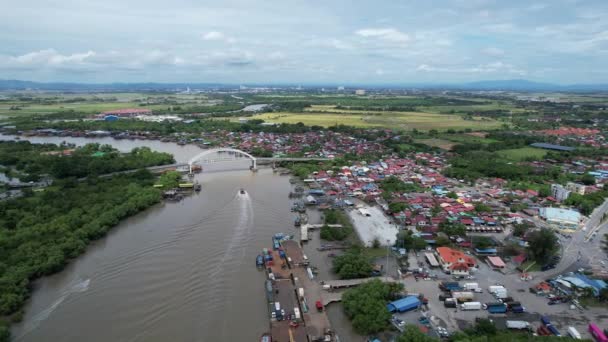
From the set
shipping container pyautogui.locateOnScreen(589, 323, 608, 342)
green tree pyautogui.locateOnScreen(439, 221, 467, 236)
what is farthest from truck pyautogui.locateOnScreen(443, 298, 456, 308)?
green tree pyautogui.locateOnScreen(439, 221, 467, 236)

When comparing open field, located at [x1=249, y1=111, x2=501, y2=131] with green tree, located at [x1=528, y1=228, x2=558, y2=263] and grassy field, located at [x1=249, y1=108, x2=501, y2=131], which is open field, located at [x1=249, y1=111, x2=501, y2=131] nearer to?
grassy field, located at [x1=249, y1=108, x2=501, y2=131]

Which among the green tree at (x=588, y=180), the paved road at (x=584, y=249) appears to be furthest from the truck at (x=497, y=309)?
the green tree at (x=588, y=180)

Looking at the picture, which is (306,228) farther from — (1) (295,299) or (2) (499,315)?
(2) (499,315)

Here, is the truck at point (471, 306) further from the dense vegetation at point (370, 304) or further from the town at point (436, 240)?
the dense vegetation at point (370, 304)

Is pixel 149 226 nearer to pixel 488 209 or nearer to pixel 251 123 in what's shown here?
pixel 488 209

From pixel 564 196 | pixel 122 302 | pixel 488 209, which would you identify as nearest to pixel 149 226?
pixel 122 302

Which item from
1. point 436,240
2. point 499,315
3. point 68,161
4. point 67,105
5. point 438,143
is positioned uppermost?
point 67,105

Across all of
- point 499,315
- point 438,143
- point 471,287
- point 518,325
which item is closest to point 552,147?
point 438,143

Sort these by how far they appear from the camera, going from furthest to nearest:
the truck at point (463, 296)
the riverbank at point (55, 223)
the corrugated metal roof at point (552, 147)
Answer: the corrugated metal roof at point (552, 147) → the riverbank at point (55, 223) → the truck at point (463, 296)
